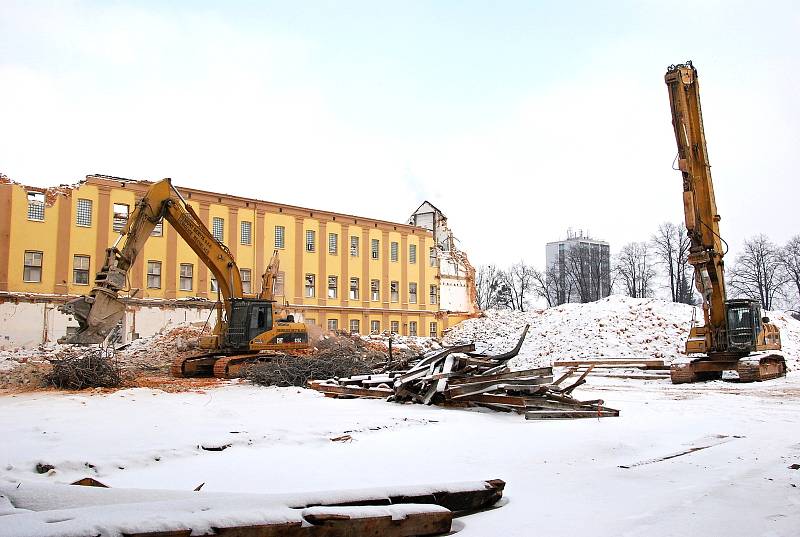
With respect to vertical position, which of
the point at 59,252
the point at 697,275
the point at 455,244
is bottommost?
the point at 697,275

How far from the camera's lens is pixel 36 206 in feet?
115

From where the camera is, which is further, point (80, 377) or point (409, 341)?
point (409, 341)

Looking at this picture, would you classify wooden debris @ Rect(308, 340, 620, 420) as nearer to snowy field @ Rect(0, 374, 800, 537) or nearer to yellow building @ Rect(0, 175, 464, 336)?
snowy field @ Rect(0, 374, 800, 537)

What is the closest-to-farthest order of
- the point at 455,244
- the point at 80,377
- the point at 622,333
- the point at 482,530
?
the point at 482,530
the point at 80,377
the point at 622,333
the point at 455,244

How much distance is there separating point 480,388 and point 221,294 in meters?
13.3

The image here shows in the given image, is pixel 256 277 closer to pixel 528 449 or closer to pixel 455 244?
pixel 455 244

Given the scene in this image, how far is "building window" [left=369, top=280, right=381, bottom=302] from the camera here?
163 ft

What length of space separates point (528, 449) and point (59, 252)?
34.4 m

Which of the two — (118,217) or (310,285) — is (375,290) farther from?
(118,217)

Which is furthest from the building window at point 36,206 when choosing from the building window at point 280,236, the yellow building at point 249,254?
the building window at point 280,236

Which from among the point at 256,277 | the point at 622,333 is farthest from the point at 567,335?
the point at 256,277

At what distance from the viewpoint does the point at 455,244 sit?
58500mm

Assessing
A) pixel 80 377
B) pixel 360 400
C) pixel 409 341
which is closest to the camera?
pixel 360 400

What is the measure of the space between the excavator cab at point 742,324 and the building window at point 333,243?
3027cm
